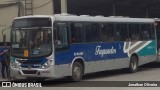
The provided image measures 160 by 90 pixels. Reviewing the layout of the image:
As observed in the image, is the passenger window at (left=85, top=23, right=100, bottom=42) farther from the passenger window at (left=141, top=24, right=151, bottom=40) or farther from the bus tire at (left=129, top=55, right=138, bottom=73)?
the passenger window at (left=141, top=24, right=151, bottom=40)

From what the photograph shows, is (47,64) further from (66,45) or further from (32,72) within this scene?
(66,45)

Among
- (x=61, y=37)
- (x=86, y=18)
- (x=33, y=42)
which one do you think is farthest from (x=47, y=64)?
(x=86, y=18)

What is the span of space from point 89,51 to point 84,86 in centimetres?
328

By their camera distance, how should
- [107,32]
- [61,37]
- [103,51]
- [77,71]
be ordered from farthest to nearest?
[107,32] < [103,51] < [77,71] < [61,37]

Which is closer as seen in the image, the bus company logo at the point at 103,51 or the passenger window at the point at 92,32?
the passenger window at the point at 92,32

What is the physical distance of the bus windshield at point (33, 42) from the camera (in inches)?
714

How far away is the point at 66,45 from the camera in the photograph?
18.8 meters

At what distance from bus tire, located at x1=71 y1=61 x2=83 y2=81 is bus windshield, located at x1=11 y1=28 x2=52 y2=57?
1.67 metres

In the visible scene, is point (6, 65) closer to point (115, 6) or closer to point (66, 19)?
point (66, 19)

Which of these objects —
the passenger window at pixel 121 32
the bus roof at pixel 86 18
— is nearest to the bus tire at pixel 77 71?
the bus roof at pixel 86 18

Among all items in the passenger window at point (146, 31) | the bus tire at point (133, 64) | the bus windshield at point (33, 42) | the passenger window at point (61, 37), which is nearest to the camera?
the bus windshield at point (33, 42)

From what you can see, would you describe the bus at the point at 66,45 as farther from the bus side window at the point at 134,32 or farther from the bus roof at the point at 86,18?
the bus side window at the point at 134,32

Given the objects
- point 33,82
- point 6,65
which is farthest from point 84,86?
point 6,65

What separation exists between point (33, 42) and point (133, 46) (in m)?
7.29
